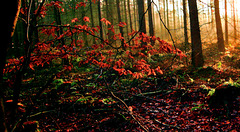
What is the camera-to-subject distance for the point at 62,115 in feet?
18.0

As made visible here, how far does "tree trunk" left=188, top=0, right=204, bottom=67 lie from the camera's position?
29.0ft

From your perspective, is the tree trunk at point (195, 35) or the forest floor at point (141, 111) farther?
the tree trunk at point (195, 35)

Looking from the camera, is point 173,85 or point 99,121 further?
point 173,85

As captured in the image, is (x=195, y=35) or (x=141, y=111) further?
(x=195, y=35)

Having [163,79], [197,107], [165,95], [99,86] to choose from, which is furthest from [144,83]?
[197,107]

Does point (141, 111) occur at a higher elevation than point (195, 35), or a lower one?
lower

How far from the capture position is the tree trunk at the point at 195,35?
8836mm

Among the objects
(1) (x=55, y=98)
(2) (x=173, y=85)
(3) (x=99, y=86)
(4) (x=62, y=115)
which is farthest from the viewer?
(3) (x=99, y=86)

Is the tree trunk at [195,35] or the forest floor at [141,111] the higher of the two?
the tree trunk at [195,35]

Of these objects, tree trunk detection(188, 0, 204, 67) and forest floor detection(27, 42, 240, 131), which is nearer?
forest floor detection(27, 42, 240, 131)

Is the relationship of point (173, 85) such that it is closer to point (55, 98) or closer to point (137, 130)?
point (137, 130)

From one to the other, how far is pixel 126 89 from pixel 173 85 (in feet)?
7.29

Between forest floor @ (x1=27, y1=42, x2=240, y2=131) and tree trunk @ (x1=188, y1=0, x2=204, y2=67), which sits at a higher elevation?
tree trunk @ (x1=188, y1=0, x2=204, y2=67)

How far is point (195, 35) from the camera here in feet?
29.6
